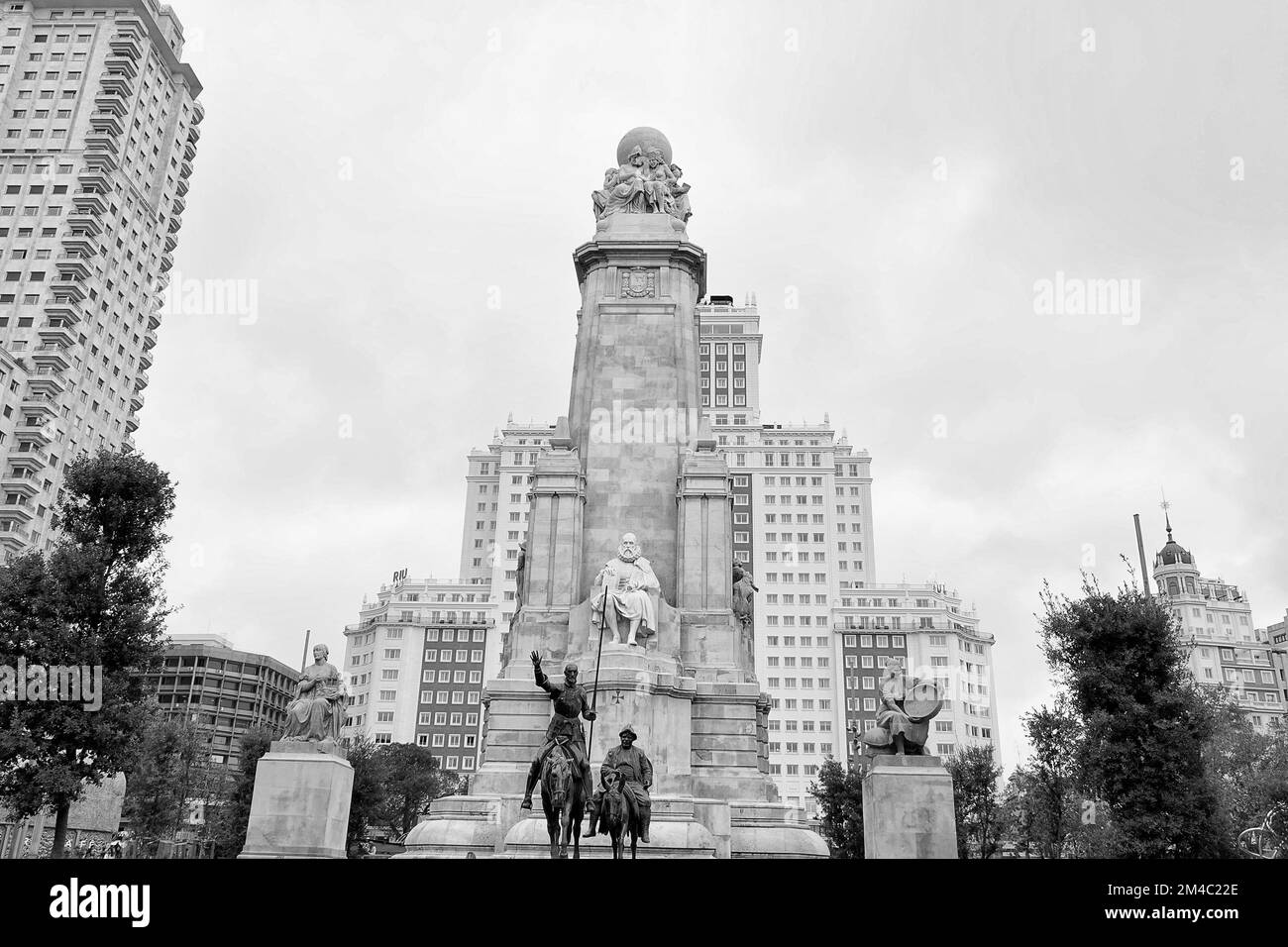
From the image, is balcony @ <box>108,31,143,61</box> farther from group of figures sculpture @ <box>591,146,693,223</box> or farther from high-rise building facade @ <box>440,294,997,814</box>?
group of figures sculpture @ <box>591,146,693,223</box>

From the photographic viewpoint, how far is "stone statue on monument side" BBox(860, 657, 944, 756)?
21531mm

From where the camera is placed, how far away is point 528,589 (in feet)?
98.6

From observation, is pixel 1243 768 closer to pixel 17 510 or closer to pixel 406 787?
pixel 406 787

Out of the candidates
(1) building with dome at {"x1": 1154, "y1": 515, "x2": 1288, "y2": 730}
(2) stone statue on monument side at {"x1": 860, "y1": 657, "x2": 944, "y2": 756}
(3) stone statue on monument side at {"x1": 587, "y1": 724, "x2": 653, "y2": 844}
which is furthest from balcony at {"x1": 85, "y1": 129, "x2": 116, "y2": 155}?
(1) building with dome at {"x1": 1154, "y1": 515, "x2": 1288, "y2": 730}

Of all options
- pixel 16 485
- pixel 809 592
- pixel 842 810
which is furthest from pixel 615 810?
pixel 809 592

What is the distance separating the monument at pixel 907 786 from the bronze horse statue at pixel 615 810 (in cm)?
530

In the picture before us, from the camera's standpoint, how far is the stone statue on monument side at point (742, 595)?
3094 centimetres

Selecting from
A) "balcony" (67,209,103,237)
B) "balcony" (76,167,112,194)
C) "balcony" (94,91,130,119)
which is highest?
"balcony" (94,91,130,119)

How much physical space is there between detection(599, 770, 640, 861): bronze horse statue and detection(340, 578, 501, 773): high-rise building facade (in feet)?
329

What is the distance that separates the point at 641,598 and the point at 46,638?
16.5 metres

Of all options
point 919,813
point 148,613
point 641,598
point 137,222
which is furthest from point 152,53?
point 919,813

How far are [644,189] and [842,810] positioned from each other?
35.1m

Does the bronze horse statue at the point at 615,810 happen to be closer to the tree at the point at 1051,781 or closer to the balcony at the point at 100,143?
the tree at the point at 1051,781
